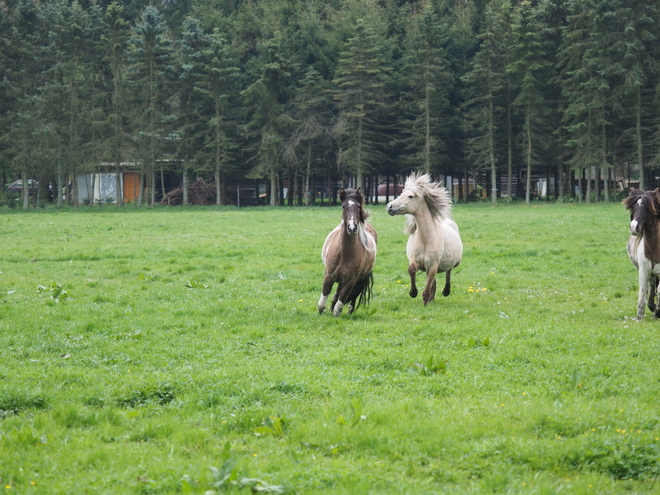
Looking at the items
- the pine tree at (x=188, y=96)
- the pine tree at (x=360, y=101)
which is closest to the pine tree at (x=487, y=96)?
the pine tree at (x=360, y=101)

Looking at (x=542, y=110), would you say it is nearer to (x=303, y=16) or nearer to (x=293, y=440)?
(x=303, y=16)

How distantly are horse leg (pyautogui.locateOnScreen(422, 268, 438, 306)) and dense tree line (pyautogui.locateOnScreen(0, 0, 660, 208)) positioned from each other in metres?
39.7

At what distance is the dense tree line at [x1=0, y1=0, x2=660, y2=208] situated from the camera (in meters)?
49.6

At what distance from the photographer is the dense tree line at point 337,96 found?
49.6m

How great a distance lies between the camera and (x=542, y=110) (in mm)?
52281

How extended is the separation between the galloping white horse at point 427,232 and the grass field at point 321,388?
582 mm

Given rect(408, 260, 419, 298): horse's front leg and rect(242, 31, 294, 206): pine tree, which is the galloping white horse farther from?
rect(242, 31, 294, 206): pine tree

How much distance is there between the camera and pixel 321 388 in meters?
6.91

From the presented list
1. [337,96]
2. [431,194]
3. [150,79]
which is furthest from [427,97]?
[431,194]

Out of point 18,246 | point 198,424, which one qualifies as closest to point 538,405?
point 198,424

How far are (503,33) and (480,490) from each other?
53246 mm

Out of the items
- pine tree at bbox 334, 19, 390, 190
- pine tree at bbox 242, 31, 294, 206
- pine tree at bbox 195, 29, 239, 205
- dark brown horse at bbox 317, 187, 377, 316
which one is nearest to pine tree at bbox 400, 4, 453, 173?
pine tree at bbox 334, 19, 390, 190

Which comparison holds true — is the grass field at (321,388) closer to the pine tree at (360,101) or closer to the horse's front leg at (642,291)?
the horse's front leg at (642,291)

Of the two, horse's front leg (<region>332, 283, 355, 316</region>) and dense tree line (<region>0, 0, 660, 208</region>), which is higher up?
dense tree line (<region>0, 0, 660, 208</region>)
